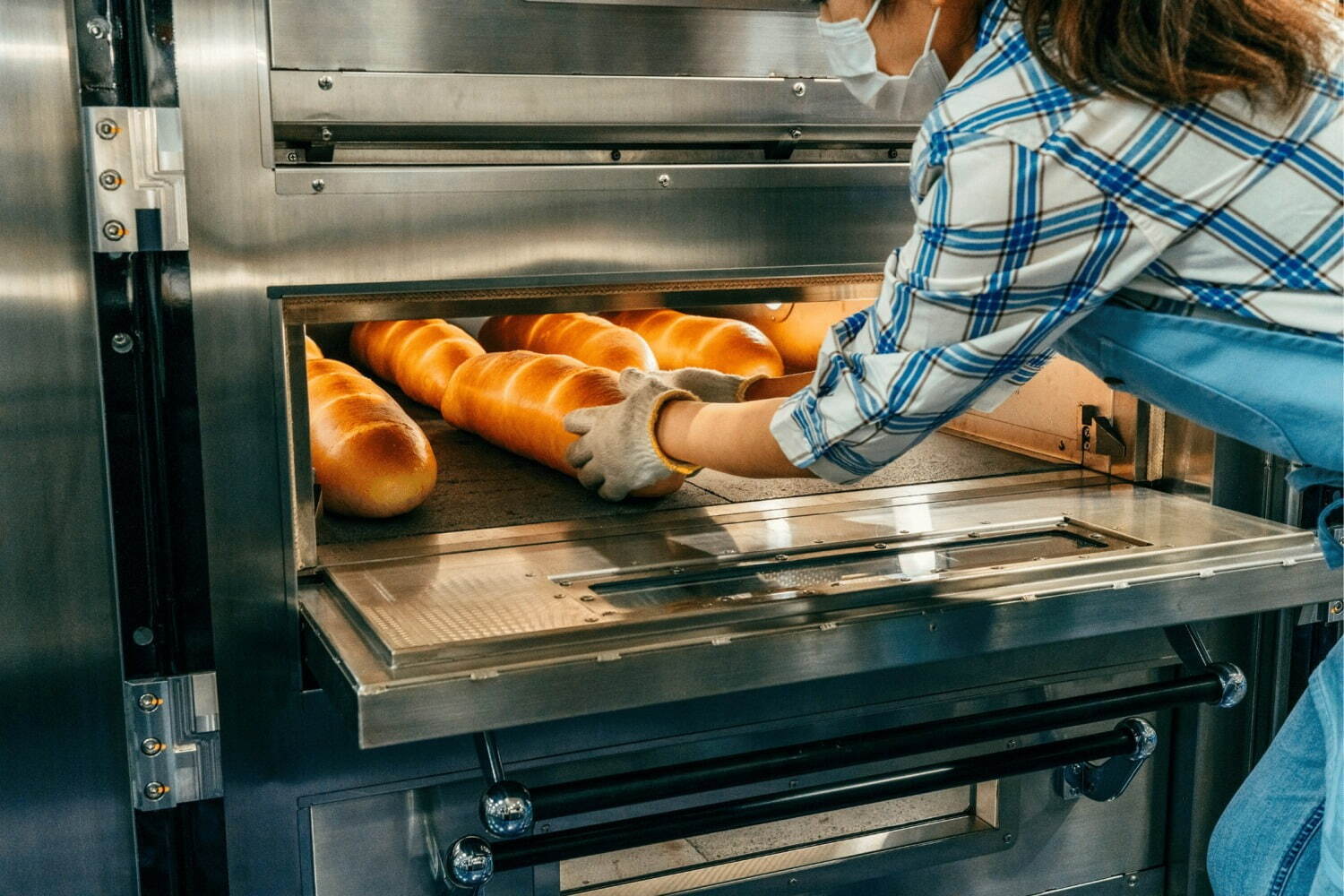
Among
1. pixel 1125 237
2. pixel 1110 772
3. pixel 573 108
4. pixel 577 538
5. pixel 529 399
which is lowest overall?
pixel 1110 772

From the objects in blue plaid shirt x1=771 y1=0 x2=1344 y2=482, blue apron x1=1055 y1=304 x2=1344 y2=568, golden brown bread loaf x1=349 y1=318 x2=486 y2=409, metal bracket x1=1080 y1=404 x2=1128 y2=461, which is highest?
blue plaid shirt x1=771 y1=0 x2=1344 y2=482

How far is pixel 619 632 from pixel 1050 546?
1.80 feet

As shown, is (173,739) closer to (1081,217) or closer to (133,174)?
(133,174)

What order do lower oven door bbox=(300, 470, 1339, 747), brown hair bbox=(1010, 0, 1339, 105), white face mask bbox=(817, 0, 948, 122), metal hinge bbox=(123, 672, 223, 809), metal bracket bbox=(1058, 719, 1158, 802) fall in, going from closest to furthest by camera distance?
brown hair bbox=(1010, 0, 1339, 105)
lower oven door bbox=(300, 470, 1339, 747)
white face mask bbox=(817, 0, 948, 122)
metal hinge bbox=(123, 672, 223, 809)
metal bracket bbox=(1058, 719, 1158, 802)

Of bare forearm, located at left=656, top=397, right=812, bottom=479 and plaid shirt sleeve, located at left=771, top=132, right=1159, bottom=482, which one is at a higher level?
plaid shirt sleeve, located at left=771, top=132, right=1159, bottom=482

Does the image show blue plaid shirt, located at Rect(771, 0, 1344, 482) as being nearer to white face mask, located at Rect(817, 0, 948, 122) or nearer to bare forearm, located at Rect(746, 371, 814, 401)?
white face mask, located at Rect(817, 0, 948, 122)

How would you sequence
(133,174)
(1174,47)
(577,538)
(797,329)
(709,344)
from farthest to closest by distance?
(797,329)
(709,344)
(577,538)
(133,174)
(1174,47)

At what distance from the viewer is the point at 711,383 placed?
1.68m

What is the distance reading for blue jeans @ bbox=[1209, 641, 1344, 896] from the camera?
3.89ft

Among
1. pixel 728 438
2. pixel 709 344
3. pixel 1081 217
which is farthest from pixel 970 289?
pixel 709 344

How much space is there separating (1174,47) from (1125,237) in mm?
140

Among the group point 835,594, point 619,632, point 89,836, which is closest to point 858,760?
point 835,594

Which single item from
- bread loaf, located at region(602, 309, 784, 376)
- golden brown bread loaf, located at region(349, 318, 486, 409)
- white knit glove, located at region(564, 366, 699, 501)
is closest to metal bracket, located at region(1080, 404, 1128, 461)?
bread loaf, located at region(602, 309, 784, 376)

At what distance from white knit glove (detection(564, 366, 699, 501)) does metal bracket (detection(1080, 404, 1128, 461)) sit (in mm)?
611
